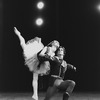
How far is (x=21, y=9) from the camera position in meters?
5.91

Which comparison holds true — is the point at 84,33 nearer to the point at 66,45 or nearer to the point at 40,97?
the point at 66,45

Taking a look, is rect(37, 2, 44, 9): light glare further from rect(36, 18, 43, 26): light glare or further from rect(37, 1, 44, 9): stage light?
rect(36, 18, 43, 26): light glare

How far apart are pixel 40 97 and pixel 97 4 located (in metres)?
2.12

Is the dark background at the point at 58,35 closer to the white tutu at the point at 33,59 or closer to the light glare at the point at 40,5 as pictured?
the light glare at the point at 40,5

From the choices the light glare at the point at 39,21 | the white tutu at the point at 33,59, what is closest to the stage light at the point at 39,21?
the light glare at the point at 39,21

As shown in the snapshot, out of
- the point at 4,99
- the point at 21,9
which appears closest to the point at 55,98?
the point at 4,99

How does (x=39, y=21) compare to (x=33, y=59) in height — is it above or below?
above

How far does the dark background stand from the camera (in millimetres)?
5820

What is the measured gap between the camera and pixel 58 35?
5898 mm

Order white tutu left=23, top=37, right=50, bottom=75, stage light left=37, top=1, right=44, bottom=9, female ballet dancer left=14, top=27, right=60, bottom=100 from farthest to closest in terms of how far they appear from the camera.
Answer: stage light left=37, top=1, right=44, bottom=9, white tutu left=23, top=37, right=50, bottom=75, female ballet dancer left=14, top=27, right=60, bottom=100

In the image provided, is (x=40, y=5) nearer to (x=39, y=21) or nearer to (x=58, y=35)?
(x=39, y=21)

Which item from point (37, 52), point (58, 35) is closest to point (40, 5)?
point (58, 35)

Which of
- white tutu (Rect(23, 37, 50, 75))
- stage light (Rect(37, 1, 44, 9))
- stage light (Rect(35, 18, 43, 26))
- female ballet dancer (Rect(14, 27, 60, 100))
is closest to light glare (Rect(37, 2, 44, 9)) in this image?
stage light (Rect(37, 1, 44, 9))

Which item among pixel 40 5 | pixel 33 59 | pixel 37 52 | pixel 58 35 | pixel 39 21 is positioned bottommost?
pixel 33 59
